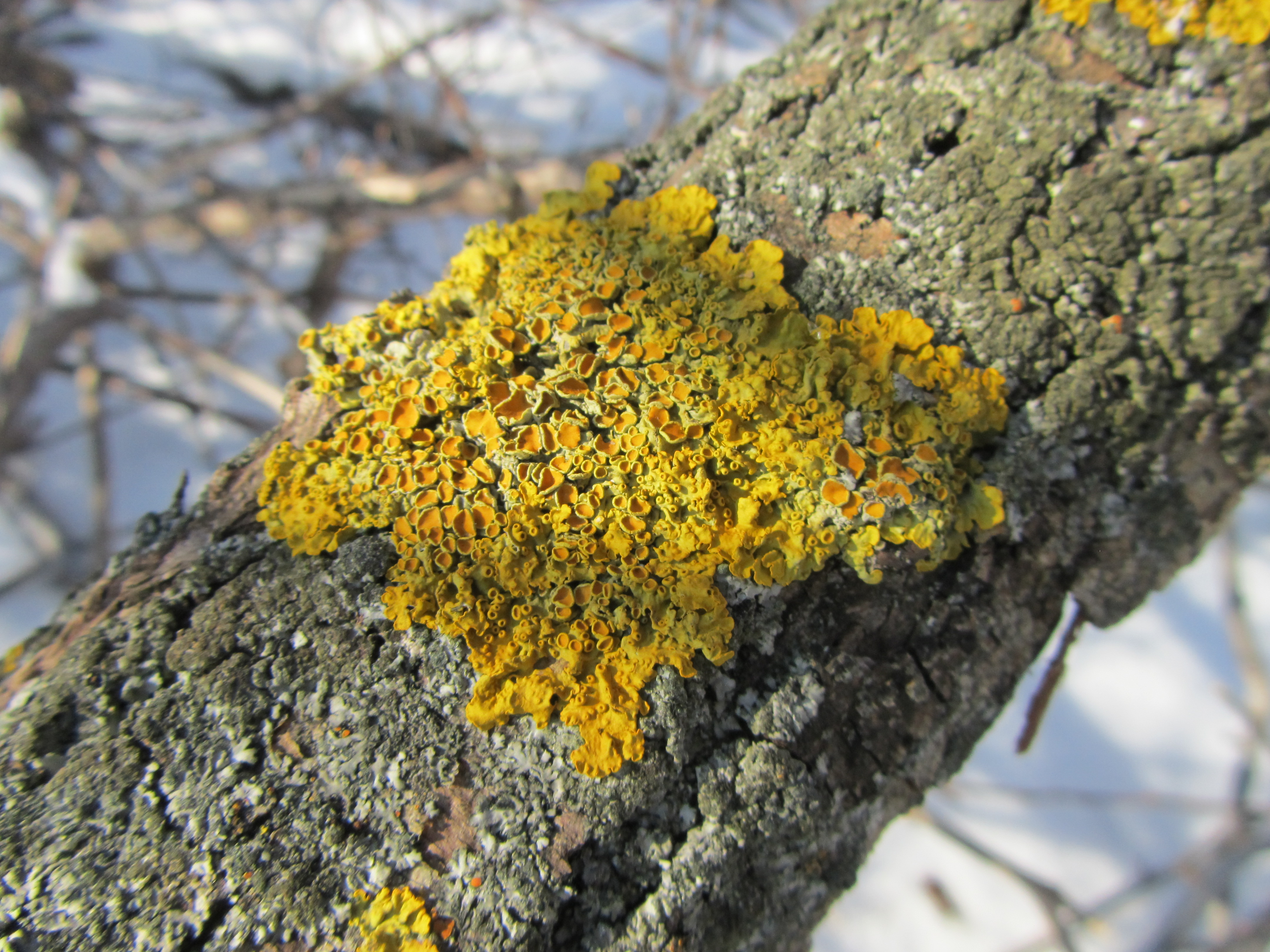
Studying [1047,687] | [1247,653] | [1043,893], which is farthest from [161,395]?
[1247,653]

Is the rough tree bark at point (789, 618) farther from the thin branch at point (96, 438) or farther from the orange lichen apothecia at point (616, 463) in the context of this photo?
the thin branch at point (96, 438)

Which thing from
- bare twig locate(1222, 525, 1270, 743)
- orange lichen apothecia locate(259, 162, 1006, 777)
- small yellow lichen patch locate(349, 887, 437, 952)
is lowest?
bare twig locate(1222, 525, 1270, 743)

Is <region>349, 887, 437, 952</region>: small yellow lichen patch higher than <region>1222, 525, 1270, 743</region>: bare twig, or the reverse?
<region>349, 887, 437, 952</region>: small yellow lichen patch

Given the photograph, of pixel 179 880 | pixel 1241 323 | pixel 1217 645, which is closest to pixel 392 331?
pixel 179 880

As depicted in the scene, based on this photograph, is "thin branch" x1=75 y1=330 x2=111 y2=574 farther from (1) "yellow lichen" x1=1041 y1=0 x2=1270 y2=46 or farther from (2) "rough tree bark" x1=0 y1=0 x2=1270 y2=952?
(1) "yellow lichen" x1=1041 y1=0 x2=1270 y2=46

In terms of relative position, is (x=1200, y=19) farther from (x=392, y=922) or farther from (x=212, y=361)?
(x=212, y=361)

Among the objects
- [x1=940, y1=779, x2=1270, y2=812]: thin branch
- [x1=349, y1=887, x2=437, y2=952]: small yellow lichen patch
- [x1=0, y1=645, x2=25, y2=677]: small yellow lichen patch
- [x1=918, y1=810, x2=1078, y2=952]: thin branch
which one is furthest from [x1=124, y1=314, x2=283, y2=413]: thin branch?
[x1=940, y1=779, x2=1270, y2=812]: thin branch
